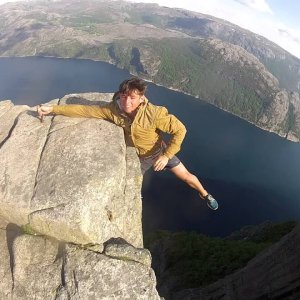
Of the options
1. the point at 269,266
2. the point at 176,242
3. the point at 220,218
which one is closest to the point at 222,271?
the point at 269,266

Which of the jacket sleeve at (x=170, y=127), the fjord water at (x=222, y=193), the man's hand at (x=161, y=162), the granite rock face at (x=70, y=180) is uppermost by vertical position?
the jacket sleeve at (x=170, y=127)

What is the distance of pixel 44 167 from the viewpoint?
45.6 feet

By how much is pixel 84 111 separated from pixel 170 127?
409 cm

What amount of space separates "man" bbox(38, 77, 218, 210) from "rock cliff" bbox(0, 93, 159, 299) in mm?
1090

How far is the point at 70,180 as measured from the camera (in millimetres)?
13266

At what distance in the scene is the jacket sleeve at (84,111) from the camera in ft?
52.9

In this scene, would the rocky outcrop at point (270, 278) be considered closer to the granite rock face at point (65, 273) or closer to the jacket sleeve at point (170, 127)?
the jacket sleeve at point (170, 127)

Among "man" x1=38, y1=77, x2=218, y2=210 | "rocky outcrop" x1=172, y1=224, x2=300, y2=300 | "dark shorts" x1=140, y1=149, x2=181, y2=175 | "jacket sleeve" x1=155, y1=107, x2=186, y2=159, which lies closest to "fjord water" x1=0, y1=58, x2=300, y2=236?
"rocky outcrop" x1=172, y1=224, x2=300, y2=300

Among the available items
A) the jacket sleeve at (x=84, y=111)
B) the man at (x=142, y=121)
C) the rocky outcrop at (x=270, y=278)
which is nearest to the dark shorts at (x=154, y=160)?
the man at (x=142, y=121)

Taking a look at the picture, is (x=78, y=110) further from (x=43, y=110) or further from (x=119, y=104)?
(x=119, y=104)

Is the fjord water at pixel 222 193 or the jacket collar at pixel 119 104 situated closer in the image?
the jacket collar at pixel 119 104

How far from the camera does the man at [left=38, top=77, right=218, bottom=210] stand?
1391 cm

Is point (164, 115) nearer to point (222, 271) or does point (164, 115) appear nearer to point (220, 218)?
point (222, 271)

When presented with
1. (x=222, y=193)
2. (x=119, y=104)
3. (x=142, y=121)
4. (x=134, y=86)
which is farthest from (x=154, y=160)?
(x=222, y=193)
